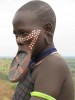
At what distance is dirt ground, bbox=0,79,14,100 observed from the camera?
16438 mm

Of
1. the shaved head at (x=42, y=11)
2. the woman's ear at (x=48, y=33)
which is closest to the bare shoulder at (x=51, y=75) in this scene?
the woman's ear at (x=48, y=33)

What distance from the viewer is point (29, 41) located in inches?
74.9

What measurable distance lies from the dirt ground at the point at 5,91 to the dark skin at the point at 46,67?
14.1 m

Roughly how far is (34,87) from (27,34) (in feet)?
1.09

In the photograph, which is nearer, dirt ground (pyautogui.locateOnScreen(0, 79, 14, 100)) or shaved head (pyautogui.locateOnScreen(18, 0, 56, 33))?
shaved head (pyautogui.locateOnScreen(18, 0, 56, 33))

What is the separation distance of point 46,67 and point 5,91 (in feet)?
53.2

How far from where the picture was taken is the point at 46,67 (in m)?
1.87

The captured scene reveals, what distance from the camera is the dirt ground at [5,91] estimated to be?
16.4 m

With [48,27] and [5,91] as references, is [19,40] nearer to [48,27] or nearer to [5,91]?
[48,27]

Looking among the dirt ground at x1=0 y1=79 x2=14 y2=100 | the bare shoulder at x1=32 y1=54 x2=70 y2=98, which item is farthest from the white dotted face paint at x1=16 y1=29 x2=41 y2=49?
the dirt ground at x1=0 y1=79 x2=14 y2=100

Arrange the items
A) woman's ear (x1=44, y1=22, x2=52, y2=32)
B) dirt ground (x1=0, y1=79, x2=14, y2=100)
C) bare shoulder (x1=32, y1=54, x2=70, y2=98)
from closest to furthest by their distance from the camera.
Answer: bare shoulder (x1=32, y1=54, x2=70, y2=98)
woman's ear (x1=44, y1=22, x2=52, y2=32)
dirt ground (x1=0, y1=79, x2=14, y2=100)

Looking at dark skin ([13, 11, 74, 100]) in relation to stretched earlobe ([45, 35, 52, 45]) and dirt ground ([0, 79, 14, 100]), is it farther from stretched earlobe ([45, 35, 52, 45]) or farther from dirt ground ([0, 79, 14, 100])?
dirt ground ([0, 79, 14, 100])

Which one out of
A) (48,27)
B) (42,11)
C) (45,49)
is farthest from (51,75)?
(42,11)

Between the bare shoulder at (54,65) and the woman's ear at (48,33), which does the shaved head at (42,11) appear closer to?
the woman's ear at (48,33)
